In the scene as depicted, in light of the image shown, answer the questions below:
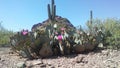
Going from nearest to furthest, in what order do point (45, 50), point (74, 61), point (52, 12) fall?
point (74, 61), point (45, 50), point (52, 12)

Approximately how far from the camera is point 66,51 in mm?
7363

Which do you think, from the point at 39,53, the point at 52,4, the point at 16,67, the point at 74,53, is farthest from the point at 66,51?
the point at 52,4

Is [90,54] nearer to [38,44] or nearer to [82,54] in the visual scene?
[82,54]

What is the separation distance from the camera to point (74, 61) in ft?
20.9

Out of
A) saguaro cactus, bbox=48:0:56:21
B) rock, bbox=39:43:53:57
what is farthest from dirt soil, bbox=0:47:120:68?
saguaro cactus, bbox=48:0:56:21

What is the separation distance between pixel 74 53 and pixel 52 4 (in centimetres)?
701

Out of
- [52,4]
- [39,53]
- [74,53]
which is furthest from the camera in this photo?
[52,4]

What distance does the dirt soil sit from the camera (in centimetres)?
609

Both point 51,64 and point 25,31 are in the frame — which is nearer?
point 51,64

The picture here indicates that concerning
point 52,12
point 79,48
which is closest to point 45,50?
point 79,48

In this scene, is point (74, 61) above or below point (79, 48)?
below

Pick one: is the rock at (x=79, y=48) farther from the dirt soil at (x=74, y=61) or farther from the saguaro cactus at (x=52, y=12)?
the saguaro cactus at (x=52, y=12)

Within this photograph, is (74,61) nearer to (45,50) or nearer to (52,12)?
(45,50)

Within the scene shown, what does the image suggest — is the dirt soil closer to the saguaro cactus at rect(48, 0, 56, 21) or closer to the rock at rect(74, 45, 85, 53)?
the rock at rect(74, 45, 85, 53)
